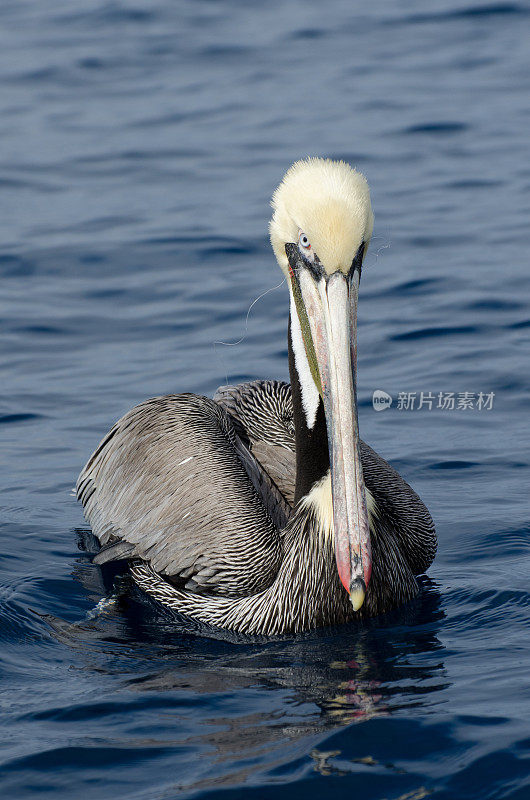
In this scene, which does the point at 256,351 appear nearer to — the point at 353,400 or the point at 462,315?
the point at 462,315

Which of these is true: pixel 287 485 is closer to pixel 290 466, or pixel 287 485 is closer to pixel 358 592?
pixel 290 466

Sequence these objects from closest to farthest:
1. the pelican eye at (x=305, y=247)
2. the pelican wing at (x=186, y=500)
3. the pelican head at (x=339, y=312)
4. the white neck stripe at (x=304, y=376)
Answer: the pelican head at (x=339, y=312) → the pelican eye at (x=305, y=247) → the white neck stripe at (x=304, y=376) → the pelican wing at (x=186, y=500)

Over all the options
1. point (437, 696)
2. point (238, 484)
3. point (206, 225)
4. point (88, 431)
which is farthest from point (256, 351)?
point (437, 696)

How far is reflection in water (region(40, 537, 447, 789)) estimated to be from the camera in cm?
405

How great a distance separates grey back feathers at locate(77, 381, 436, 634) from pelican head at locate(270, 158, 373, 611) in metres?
0.37

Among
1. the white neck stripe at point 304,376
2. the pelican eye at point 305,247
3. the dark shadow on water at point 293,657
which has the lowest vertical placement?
the dark shadow on water at point 293,657

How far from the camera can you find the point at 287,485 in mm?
5785

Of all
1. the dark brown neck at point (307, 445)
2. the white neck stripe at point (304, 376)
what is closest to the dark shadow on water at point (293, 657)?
the dark brown neck at point (307, 445)

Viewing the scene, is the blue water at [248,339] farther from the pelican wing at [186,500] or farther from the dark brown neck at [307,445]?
the dark brown neck at [307,445]

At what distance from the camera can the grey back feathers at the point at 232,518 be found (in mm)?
4965

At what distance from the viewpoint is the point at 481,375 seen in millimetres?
7891

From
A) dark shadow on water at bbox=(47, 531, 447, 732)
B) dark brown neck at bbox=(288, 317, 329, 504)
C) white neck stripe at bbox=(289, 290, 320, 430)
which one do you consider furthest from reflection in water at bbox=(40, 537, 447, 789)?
white neck stripe at bbox=(289, 290, 320, 430)

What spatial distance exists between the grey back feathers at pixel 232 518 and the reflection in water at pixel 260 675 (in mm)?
110

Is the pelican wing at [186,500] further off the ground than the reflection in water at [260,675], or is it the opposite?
the pelican wing at [186,500]
